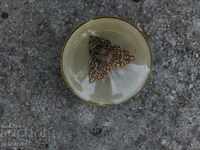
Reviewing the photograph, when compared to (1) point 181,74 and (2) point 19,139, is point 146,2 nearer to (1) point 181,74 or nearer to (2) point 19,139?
(1) point 181,74

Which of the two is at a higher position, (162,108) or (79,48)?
(79,48)

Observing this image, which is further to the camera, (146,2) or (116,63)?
(146,2)

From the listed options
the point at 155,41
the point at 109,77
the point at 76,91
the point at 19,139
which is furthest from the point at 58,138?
the point at 155,41

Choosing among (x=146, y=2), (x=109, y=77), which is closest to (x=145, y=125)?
(x=109, y=77)

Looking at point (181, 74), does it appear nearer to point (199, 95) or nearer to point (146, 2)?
point (199, 95)

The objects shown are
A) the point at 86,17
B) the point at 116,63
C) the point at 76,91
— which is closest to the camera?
the point at 116,63

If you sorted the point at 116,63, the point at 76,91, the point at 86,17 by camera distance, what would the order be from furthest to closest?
1. the point at 86,17
2. the point at 76,91
3. the point at 116,63

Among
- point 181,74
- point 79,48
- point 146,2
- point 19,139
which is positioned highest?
point 146,2
